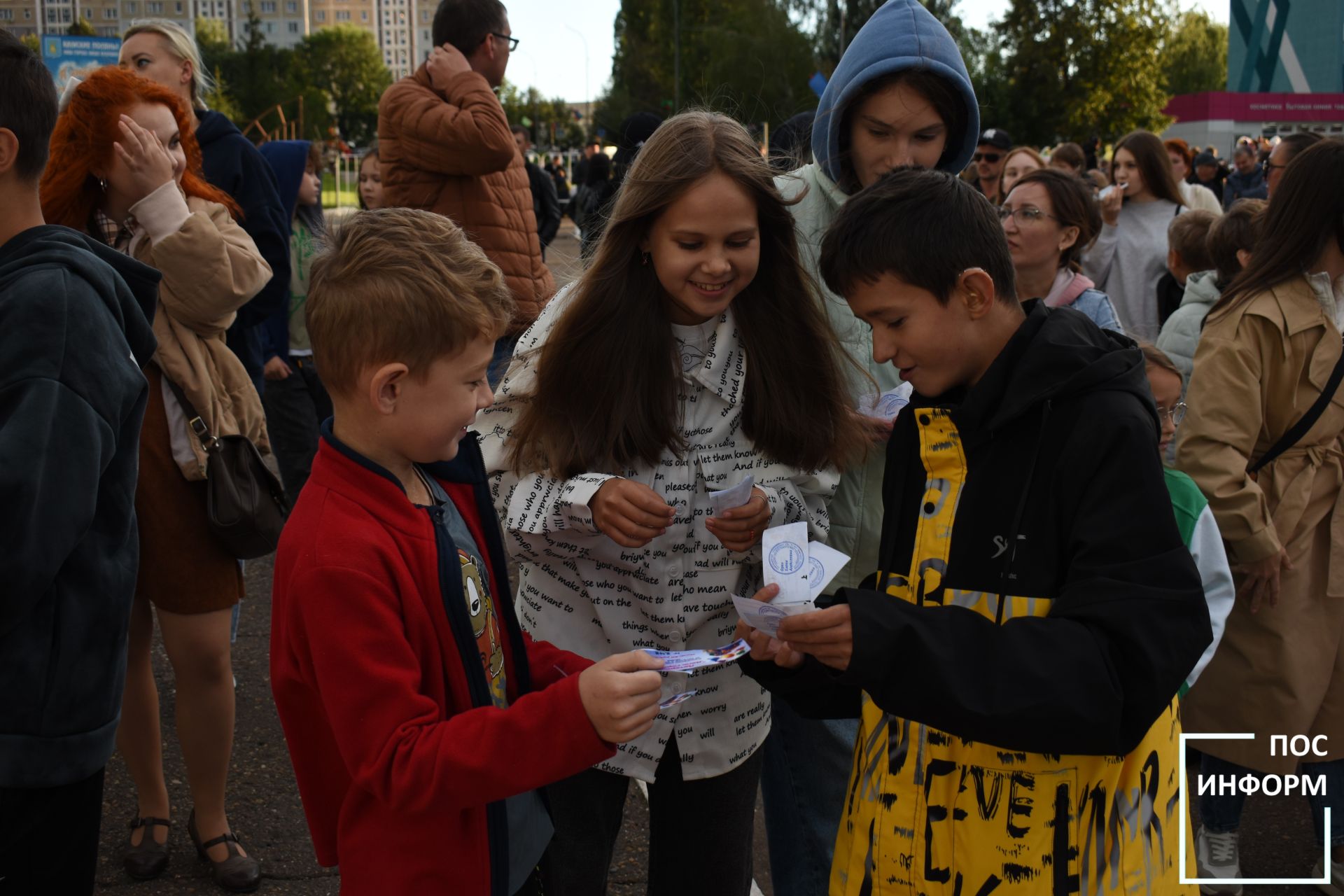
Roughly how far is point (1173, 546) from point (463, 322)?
1.11m

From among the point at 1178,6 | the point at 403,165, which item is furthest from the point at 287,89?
the point at 403,165

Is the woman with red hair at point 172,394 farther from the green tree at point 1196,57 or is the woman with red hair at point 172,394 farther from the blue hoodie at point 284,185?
the green tree at point 1196,57

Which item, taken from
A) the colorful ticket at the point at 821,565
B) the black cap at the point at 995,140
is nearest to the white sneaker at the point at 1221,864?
the colorful ticket at the point at 821,565

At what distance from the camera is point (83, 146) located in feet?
9.68

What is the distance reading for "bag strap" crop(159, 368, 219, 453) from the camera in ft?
10.0

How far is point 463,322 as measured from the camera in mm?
1813

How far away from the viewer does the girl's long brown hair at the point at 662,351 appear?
2.32 metres

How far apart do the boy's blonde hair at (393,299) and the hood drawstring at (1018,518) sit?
878mm

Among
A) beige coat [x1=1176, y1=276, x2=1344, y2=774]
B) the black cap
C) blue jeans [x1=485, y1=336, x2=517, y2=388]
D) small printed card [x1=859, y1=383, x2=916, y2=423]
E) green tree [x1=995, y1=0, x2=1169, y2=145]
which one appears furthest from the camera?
green tree [x1=995, y1=0, x2=1169, y2=145]

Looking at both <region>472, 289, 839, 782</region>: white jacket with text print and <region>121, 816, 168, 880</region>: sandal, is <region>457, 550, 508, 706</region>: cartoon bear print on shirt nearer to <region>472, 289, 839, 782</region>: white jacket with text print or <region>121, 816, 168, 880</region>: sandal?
<region>472, 289, 839, 782</region>: white jacket with text print

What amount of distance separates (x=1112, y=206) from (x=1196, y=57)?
91716mm

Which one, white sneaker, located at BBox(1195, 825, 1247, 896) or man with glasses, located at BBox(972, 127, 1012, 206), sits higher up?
man with glasses, located at BBox(972, 127, 1012, 206)

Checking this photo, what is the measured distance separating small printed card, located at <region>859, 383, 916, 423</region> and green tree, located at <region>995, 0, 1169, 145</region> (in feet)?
121

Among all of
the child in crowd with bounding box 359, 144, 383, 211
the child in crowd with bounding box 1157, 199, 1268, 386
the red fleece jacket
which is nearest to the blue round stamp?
the red fleece jacket
